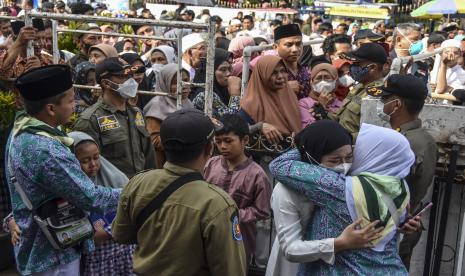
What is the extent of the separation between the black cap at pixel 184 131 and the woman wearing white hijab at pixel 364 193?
53 centimetres

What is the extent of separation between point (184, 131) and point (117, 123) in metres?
2.02

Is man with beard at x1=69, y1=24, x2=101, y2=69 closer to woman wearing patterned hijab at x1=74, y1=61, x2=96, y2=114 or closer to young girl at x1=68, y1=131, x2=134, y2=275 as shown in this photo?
woman wearing patterned hijab at x1=74, y1=61, x2=96, y2=114

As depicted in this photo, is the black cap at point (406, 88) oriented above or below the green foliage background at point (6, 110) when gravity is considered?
above

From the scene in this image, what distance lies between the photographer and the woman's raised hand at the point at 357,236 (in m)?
2.87

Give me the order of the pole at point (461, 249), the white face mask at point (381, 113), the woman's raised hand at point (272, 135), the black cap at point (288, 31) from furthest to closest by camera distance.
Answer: the black cap at point (288, 31), the woman's raised hand at point (272, 135), the pole at point (461, 249), the white face mask at point (381, 113)

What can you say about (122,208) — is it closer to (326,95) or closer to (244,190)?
(244,190)

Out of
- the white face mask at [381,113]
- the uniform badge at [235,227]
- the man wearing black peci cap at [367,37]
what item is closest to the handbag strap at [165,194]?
the uniform badge at [235,227]

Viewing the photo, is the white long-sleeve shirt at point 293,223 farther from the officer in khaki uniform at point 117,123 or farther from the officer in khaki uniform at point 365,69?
the officer in khaki uniform at point 365,69

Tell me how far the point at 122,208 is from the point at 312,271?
103cm

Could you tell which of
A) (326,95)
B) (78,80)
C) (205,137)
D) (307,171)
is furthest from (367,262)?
(78,80)

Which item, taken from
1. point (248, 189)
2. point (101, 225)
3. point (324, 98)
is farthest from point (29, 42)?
point (324, 98)

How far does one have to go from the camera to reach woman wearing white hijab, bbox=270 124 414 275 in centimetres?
291

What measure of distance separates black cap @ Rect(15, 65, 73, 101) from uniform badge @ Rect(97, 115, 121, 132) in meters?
1.17

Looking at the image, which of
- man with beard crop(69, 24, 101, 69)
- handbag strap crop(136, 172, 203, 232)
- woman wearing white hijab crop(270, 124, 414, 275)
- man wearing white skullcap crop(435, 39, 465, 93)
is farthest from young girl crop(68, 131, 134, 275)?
man wearing white skullcap crop(435, 39, 465, 93)
